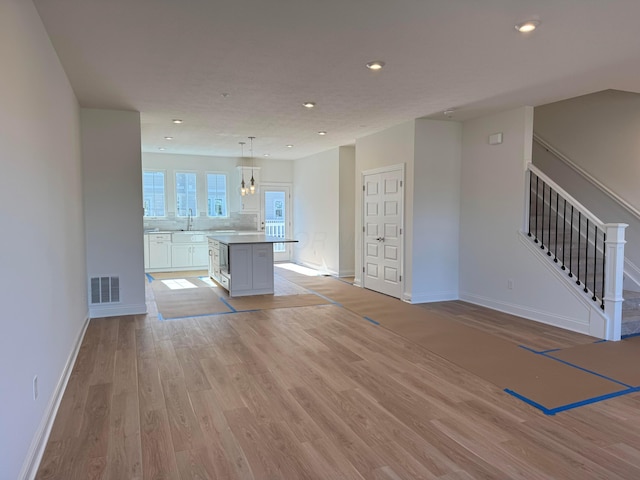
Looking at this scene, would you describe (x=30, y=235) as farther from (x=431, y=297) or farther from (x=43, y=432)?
(x=431, y=297)

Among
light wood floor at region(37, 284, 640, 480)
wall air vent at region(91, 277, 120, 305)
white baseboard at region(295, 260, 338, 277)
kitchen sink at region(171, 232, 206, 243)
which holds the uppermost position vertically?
kitchen sink at region(171, 232, 206, 243)

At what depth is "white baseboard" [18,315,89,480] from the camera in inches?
84.0

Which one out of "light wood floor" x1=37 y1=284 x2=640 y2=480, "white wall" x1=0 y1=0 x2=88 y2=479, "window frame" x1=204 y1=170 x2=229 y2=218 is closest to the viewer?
"white wall" x1=0 y1=0 x2=88 y2=479

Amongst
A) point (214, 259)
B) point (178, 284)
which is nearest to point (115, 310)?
point (178, 284)

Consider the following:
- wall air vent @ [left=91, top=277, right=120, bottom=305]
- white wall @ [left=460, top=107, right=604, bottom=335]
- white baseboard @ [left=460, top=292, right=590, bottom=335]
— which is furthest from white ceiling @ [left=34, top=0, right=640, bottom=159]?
white baseboard @ [left=460, top=292, right=590, bottom=335]

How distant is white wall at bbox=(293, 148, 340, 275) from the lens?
29.3 feet

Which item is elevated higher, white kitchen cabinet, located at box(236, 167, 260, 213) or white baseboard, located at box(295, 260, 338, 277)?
white kitchen cabinet, located at box(236, 167, 260, 213)

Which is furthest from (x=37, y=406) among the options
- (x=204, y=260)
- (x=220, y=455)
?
(x=204, y=260)

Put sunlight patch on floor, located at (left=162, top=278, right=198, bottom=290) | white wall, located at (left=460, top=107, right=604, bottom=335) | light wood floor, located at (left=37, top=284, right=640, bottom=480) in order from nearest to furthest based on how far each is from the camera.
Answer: light wood floor, located at (left=37, top=284, right=640, bottom=480) → white wall, located at (left=460, top=107, right=604, bottom=335) → sunlight patch on floor, located at (left=162, top=278, right=198, bottom=290)

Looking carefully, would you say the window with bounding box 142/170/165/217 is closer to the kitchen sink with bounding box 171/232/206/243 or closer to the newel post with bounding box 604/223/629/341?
the kitchen sink with bounding box 171/232/206/243

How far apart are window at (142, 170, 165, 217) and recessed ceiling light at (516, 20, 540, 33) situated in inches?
332

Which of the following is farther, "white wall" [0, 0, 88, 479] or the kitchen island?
the kitchen island

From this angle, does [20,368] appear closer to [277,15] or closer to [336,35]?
[277,15]

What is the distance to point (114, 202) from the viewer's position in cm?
551
